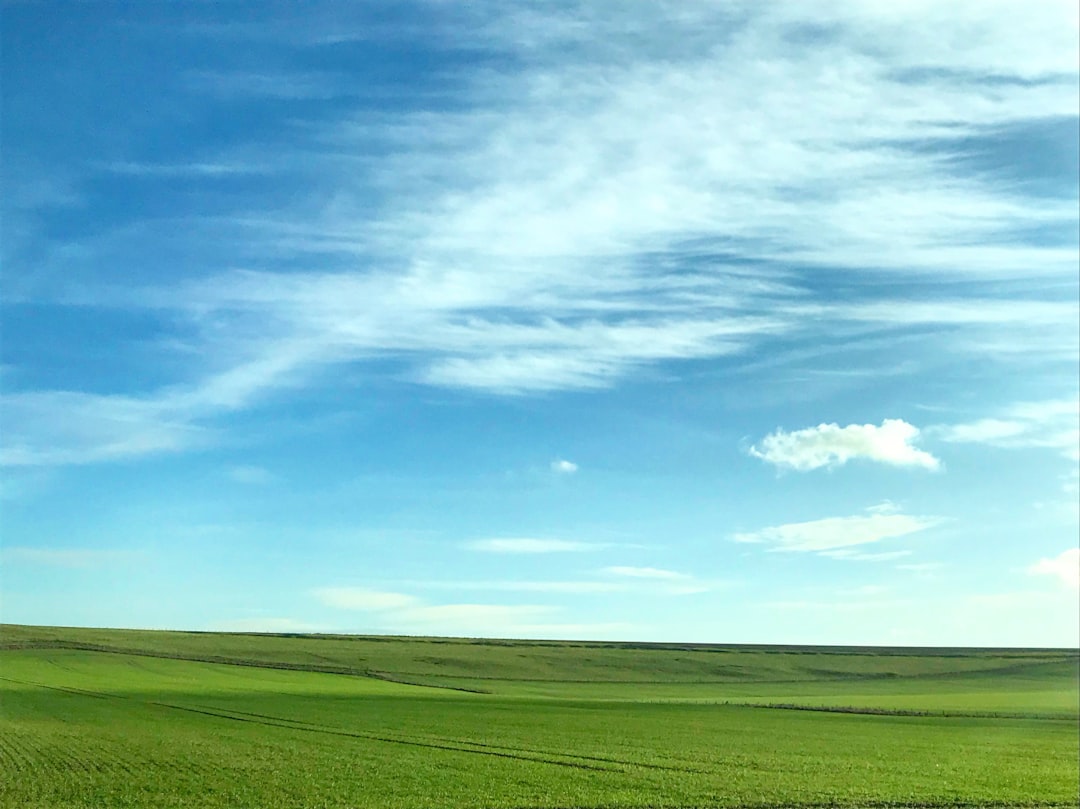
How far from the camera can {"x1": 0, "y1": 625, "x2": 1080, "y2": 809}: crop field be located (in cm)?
3569

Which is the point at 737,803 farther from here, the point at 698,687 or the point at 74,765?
the point at 698,687

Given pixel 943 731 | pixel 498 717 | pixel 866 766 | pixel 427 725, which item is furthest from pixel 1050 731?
pixel 427 725

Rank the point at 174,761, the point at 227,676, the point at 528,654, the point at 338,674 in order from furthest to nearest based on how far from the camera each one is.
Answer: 1. the point at 528,654
2. the point at 338,674
3. the point at 227,676
4. the point at 174,761

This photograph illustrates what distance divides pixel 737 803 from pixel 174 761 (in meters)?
22.0

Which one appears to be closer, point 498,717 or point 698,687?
point 498,717

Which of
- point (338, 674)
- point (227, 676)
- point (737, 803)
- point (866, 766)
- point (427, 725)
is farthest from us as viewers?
point (338, 674)

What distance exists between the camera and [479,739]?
51.7 metres

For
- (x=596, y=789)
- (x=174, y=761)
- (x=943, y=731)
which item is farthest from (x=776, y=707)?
(x=174, y=761)

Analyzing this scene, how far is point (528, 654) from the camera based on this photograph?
147000 mm

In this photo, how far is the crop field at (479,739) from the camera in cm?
3569

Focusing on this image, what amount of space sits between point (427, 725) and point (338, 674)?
56.3 metres

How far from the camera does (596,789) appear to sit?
36.9 m

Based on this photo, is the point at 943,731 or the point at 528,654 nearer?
the point at 943,731

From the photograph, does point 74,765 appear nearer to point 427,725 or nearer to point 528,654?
point 427,725
